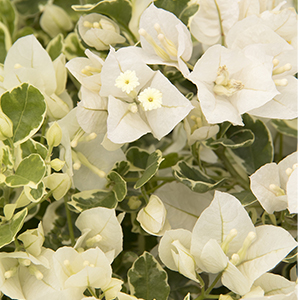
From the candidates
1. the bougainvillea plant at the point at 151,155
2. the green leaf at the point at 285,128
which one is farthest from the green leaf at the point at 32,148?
the green leaf at the point at 285,128

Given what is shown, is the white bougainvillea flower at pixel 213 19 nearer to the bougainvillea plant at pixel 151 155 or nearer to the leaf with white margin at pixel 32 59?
the bougainvillea plant at pixel 151 155

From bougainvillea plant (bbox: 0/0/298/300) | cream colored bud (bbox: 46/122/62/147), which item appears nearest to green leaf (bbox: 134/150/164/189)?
bougainvillea plant (bbox: 0/0/298/300)

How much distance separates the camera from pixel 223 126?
22.6 inches

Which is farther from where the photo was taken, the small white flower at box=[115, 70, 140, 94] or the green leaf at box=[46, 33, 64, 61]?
the green leaf at box=[46, 33, 64, 61]

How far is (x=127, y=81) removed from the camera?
0.48 m

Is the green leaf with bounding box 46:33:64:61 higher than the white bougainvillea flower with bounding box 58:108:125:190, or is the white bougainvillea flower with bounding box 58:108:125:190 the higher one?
the green leaf with bounding box 46:33:64:61

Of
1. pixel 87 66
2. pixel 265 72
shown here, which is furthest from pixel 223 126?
pixel 87 66

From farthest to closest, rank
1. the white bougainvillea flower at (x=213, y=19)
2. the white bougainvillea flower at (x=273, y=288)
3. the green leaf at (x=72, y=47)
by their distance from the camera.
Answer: the green leaf at (x=72, y=47) < the white bougainvillea flower at (x=213, y=19) < the white bougainvillea flower at (x=273, y=288)

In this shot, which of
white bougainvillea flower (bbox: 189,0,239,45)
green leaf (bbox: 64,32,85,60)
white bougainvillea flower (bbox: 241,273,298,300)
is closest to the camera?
white bougainvillea flower (bbox: 241,273,298,300)

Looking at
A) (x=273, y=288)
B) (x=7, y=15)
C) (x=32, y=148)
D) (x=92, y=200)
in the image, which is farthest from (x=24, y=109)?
(x=273, y=288)

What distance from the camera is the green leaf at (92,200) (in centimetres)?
53

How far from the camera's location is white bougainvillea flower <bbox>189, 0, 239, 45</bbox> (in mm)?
532

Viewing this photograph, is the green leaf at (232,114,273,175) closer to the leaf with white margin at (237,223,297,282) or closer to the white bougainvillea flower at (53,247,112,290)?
the leaf with white margin at (237,223,297,282)

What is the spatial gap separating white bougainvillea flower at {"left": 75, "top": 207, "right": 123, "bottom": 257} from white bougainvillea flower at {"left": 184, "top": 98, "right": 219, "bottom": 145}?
0.50ft
